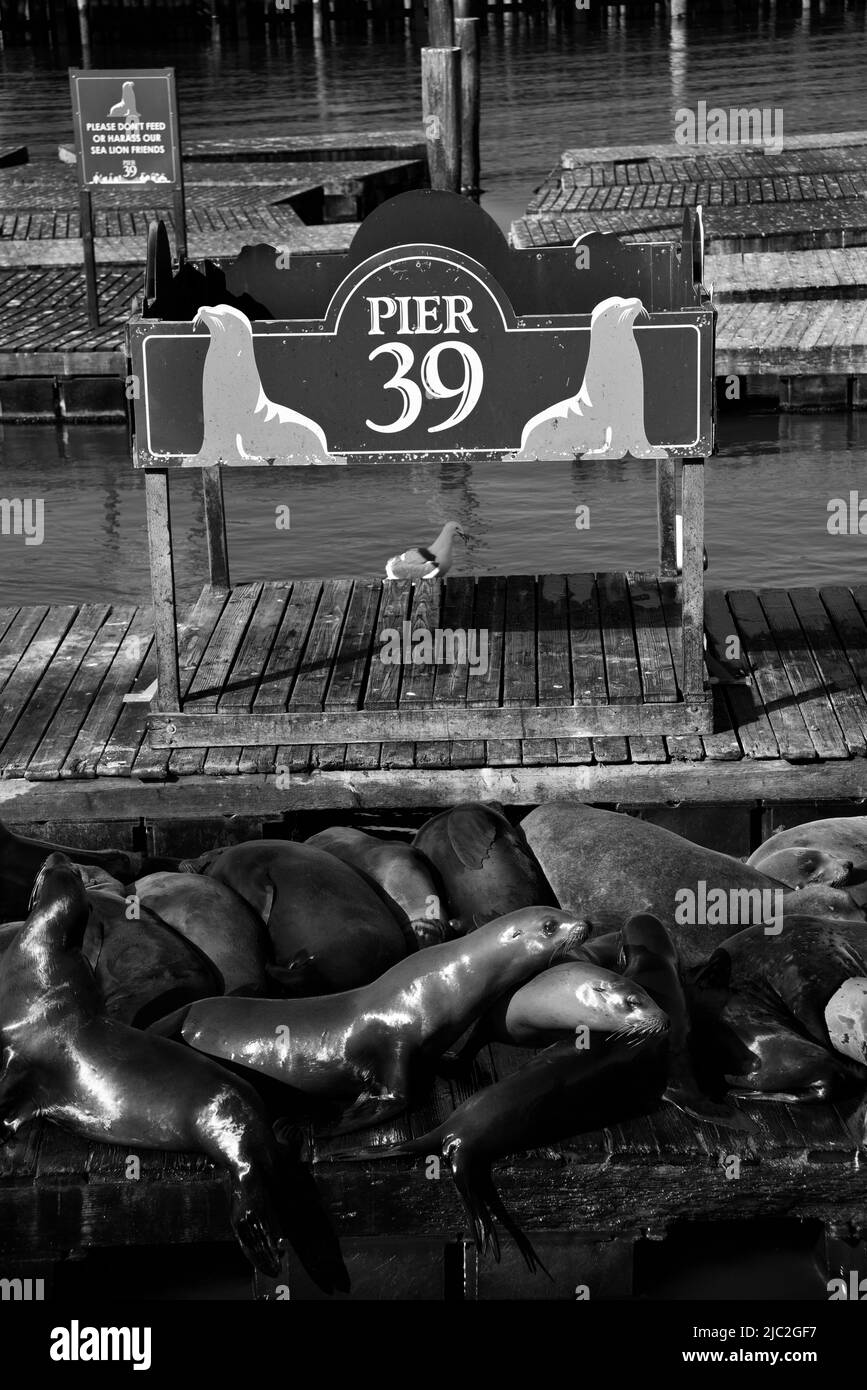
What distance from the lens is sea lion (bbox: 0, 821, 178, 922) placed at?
7168 millimetres

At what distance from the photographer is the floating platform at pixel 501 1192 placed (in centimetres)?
560

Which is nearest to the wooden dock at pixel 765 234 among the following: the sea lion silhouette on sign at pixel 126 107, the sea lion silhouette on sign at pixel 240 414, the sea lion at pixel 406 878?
the sea lion silhouette on sign at pixel 126 107

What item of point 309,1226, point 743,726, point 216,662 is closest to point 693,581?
point 743,726

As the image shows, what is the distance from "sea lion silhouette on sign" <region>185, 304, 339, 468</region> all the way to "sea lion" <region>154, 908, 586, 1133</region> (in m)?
3.13

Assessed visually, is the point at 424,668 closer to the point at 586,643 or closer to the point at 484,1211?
the point at 586,643

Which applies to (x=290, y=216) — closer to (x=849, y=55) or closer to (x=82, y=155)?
(x=82, y=155)

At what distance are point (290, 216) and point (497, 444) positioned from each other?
14268mm

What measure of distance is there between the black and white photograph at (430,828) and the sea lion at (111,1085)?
2 cm

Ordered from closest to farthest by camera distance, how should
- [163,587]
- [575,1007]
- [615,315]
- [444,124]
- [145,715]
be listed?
1. [575,1007]
2. [615,315]
3. [163,587]
4. [145,715]
5. [444,124]

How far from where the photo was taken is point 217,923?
680cm

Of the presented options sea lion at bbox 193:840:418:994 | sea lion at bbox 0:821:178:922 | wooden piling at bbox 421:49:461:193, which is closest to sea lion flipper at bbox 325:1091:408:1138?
sea lion at bbox 193:840:418:994

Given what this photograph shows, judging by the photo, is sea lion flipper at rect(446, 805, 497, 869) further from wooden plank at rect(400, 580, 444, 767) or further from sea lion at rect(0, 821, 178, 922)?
sea lion at rect(0, 821, 178, 922)

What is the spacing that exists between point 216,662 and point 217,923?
2.75 meters

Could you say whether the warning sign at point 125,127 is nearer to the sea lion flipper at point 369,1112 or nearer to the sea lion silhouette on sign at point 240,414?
the sea lion silhouette on sign at point 240,414
